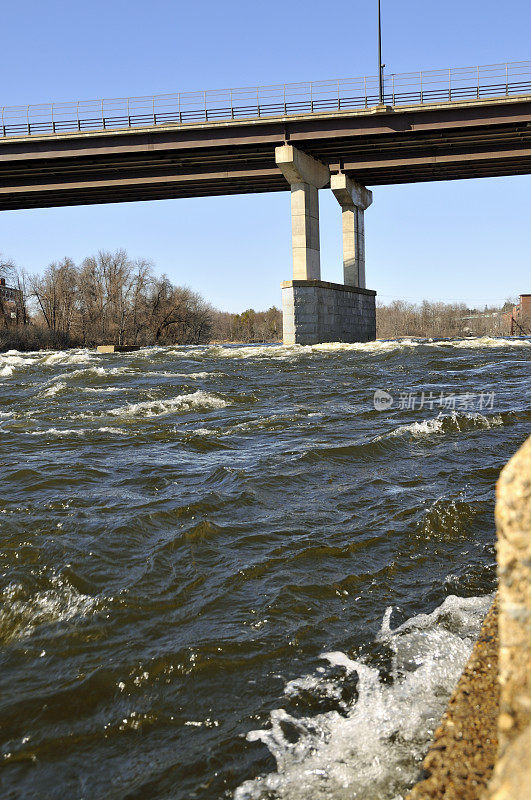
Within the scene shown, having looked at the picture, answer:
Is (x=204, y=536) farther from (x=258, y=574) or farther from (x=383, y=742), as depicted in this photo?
(x=383, y=742)

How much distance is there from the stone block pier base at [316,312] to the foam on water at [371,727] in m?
33.8

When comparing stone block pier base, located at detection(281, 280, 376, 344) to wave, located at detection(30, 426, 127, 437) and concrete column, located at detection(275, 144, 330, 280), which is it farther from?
wave, located at detection(30, 426, 127, 437)

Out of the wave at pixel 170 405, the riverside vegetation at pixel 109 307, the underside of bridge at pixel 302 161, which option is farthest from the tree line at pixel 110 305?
the wave at pixel 170 405

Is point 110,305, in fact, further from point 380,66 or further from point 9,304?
point 380,66

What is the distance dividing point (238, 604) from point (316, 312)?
3389 centimetres

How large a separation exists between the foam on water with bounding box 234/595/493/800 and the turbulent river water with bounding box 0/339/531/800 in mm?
10

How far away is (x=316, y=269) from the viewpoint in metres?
40.1

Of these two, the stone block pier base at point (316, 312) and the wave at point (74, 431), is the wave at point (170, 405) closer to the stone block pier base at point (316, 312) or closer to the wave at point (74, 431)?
the wave at point (74, 431)

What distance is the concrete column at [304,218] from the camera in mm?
38531

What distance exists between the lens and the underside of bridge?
35375mm

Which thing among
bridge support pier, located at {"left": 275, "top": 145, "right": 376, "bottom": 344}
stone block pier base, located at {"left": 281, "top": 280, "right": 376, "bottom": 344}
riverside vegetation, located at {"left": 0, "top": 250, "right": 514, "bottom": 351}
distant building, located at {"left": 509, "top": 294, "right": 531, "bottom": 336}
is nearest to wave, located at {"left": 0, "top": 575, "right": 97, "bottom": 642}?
bridge support pier, located at {"left": 275, "top": 145, "right": 376, "bottom": 344}

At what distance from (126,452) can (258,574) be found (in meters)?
4.53

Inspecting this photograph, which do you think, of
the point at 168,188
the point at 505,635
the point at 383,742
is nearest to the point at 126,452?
the point at 383,742

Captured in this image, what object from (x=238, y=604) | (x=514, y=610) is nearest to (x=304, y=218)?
(x=238, y=604)
